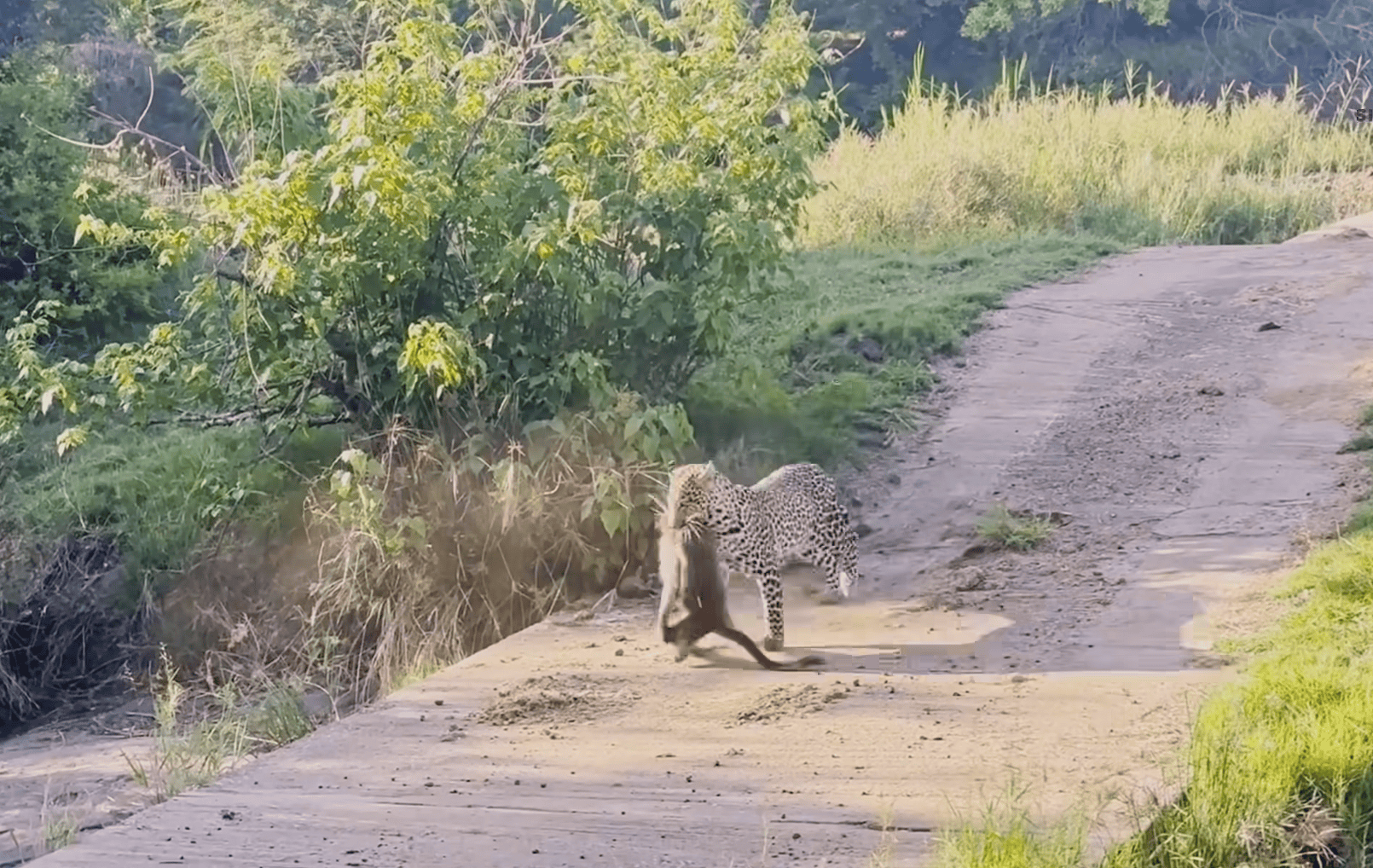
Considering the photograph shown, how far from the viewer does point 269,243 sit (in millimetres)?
9625

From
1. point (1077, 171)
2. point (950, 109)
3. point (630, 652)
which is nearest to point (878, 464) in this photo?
point (630, 652)

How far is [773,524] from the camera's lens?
878cm

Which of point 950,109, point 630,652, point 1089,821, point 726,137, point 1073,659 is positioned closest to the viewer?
point 1089,821

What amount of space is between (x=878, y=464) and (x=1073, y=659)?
3.79 meters

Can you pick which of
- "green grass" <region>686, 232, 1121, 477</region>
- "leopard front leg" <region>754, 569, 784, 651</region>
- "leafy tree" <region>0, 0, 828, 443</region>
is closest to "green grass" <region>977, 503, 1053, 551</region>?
"green grass" <region>686, 232, 1121, 477</region>

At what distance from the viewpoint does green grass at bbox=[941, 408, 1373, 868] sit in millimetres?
5434

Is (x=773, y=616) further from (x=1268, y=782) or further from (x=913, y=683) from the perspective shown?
(x=1268, y=782)

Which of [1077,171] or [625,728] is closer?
[625,728]

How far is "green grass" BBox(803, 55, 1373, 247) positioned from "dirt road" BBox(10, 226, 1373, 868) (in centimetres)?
537

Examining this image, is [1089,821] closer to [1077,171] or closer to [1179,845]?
[1179,845]

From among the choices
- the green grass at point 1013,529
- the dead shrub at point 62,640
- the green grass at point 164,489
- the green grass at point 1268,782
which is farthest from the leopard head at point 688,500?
the dead shrub at point 62,640

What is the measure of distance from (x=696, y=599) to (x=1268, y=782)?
2845 mm

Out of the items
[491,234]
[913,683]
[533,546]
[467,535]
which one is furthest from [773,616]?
[491,234]

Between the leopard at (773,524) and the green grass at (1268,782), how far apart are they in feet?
7.75
